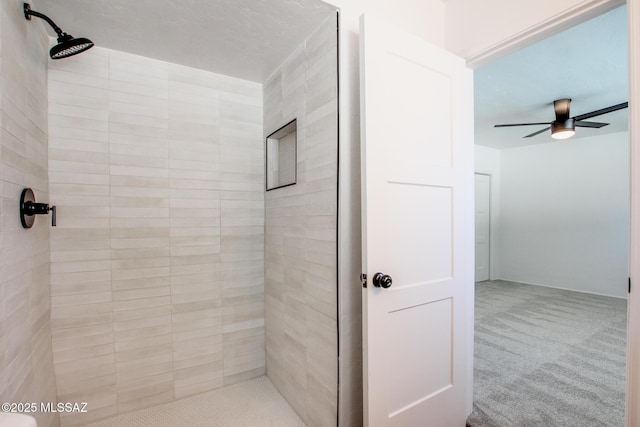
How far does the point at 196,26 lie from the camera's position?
158 centimetres

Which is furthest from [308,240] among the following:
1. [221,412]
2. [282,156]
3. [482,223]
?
[482,223]

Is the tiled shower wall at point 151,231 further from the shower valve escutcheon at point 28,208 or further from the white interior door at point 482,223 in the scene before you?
the white interior door at point 482,223

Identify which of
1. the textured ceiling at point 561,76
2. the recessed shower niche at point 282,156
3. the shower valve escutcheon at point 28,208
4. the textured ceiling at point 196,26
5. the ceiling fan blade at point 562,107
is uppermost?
the textured ceiling at point 561,76

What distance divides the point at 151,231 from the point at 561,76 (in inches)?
143

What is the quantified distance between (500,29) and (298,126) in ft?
3.83

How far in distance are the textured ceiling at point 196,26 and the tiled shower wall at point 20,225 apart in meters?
0.25

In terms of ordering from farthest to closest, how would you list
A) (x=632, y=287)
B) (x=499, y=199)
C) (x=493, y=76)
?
(x=499, y=199) < (x=493, y=76) < (x=632, y=287)

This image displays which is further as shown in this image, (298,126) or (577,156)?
(577,156)

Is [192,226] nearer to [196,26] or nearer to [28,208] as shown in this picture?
[28,208]

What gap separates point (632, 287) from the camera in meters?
1.02

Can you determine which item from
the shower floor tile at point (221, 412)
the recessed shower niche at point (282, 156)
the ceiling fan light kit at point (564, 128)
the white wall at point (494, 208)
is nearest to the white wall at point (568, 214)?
the white wall at point (494, 208)

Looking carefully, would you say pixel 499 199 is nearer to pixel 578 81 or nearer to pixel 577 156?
pixel 577 156

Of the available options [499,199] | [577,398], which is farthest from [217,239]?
[499,199]

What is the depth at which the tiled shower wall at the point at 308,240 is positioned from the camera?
4.83 feet
